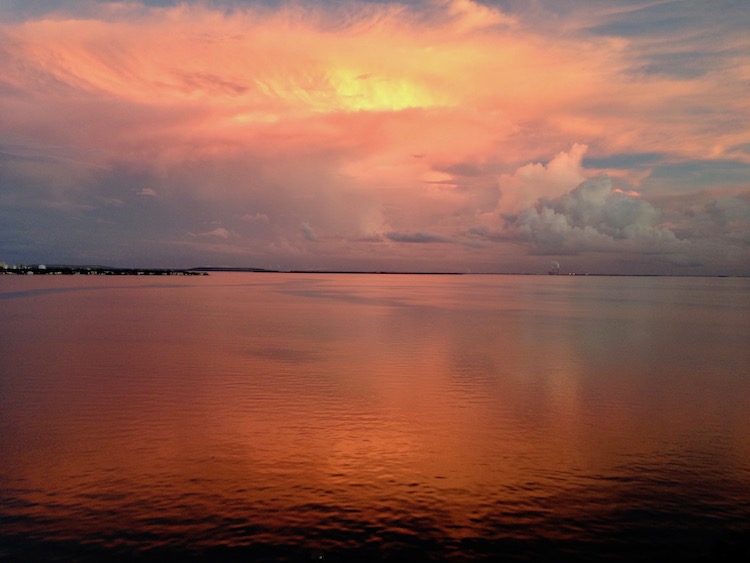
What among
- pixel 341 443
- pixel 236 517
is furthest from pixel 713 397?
pixel 236 517

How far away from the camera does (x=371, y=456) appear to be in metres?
20.8

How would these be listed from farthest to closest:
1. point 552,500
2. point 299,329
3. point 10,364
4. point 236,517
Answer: point 299,329 → point 10,364 → point 552,500 → point 236,517

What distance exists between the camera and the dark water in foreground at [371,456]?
47.8ft

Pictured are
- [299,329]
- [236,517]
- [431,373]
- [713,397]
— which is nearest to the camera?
[236,517]

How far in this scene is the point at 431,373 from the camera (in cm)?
3797

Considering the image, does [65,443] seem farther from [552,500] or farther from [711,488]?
[711,488]

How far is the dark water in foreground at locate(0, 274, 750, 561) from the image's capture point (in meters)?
14.6

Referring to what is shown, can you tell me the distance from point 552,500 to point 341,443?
831 cm

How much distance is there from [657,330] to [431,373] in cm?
4204

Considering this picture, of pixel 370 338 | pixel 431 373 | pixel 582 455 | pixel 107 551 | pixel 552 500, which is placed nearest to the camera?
pixel 107 551

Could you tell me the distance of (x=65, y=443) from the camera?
72.2 ft

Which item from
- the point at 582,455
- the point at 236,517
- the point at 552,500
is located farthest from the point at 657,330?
the point at 236,517

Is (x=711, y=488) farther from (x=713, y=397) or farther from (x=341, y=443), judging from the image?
(x=713, y=397)

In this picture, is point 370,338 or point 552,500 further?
point 370,338
